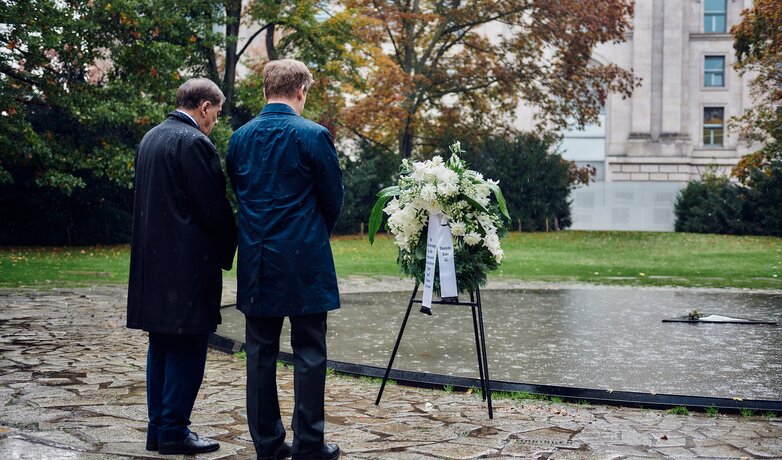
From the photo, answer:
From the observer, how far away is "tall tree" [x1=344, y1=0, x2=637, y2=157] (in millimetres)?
32562

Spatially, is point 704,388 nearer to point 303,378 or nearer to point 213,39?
point 303,378

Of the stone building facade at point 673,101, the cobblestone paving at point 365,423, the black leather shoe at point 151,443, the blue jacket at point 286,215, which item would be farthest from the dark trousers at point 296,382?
the stone building facade at point 673,101

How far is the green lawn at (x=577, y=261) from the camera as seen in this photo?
17719mm

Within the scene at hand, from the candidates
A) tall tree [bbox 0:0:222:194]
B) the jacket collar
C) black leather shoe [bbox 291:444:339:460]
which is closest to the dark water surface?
black leather shoe [bbox 291:444:339:460]

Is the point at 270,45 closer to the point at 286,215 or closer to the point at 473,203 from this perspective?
the point at 473,203

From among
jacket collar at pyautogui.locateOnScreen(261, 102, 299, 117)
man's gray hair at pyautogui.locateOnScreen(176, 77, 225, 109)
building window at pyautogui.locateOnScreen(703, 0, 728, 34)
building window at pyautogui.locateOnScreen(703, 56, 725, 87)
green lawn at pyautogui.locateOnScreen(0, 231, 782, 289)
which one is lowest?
green lawn at pyautogui.locateOnScreen(0, 231, 782, 289)

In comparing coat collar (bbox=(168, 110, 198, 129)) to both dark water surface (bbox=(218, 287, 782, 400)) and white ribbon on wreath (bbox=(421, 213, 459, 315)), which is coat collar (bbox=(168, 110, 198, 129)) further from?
dark water surface (bbox=(218, 287, 782, 400))

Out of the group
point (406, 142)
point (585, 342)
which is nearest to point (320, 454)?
point (585, 342)

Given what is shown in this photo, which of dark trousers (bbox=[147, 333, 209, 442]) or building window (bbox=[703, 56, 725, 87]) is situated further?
building window (bbox=[703, 56, 725, 87])

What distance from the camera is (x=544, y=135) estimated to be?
36.5 m

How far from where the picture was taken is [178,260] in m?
4.99

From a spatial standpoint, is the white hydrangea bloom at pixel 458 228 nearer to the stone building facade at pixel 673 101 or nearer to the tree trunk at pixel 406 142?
the tree trunk at pixel 406 142

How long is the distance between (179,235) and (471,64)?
103 ft

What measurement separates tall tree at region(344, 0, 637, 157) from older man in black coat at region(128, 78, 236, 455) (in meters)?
26.7
